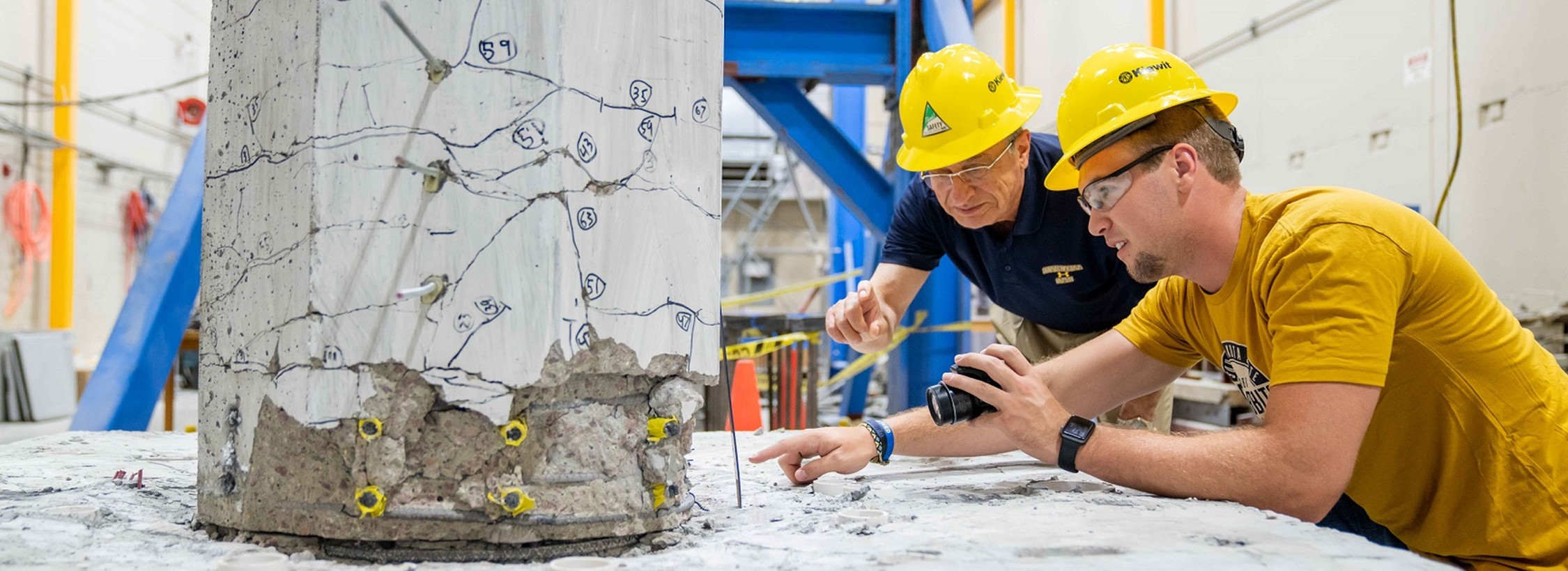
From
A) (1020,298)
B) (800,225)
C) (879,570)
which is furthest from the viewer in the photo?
(800,225)

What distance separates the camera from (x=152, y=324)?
3723 millimetres

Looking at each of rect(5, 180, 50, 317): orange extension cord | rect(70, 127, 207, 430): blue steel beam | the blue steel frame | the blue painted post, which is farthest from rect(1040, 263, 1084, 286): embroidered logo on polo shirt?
rect(5, 180, 50, 317): orange extension cord

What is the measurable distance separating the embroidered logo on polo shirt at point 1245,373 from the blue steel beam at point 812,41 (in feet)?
8.37

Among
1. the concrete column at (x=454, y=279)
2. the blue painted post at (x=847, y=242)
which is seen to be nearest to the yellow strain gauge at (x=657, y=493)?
the concrete column at (x=454, y=279)

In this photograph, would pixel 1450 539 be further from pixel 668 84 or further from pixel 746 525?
pixel 668 84

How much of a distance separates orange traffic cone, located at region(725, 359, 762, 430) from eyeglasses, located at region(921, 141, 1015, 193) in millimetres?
1648

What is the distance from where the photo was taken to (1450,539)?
5.53 feet

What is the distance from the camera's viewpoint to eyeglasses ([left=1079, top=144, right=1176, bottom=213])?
1.73 m

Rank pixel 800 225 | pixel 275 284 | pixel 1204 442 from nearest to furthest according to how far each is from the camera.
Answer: pixel 275 284 → pixel 1204 442 → pixel 800 225

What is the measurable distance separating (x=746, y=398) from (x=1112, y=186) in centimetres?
252

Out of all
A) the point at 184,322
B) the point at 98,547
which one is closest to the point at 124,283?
the point at 184,322

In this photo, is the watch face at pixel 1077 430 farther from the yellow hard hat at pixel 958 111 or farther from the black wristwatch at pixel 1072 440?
the yellow hard hat at pixel 958 111

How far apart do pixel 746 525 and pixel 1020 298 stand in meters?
1.34

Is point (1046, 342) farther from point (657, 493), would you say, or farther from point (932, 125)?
point (657, 493)
